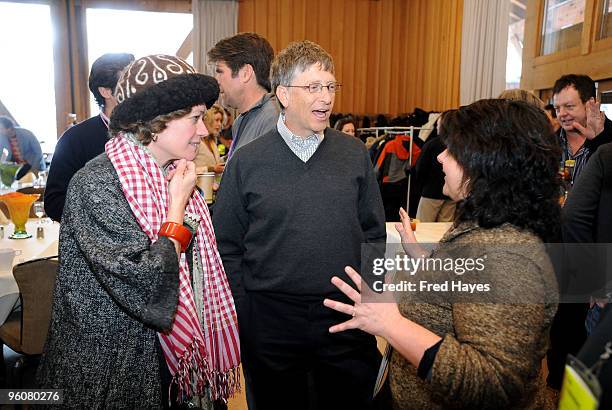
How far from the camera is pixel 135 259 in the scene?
3.84ft

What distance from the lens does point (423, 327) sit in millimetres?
1103

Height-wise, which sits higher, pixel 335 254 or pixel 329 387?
pixel 335 254

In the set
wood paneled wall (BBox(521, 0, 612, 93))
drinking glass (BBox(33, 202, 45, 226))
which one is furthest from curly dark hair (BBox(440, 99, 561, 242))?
wood paneled wall (BBox(521, 0, 612, 93))

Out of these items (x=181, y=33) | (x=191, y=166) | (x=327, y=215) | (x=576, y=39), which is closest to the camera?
(x=191, y=166)

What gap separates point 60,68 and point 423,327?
28.7 ft

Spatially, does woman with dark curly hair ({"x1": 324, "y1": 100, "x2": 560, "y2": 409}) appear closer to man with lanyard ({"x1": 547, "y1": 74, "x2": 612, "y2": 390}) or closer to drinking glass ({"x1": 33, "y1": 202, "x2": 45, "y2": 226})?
man with lanyard ({"x1": 547, "y1": 74, "x2": 612, "y2": 390})

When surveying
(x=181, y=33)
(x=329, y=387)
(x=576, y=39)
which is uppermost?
(x=181, y=33)

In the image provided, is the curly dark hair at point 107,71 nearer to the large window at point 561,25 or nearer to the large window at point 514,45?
the large window at point 561,25

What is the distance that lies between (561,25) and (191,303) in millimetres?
4807

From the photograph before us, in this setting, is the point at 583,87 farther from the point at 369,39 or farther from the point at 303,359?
the point at 369,39

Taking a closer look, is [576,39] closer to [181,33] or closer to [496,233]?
[496,233]

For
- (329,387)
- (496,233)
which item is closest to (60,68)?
(329,387)

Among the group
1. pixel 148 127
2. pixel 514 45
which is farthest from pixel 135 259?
pixel 514 45

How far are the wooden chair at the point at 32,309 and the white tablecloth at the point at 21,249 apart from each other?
9 cm
